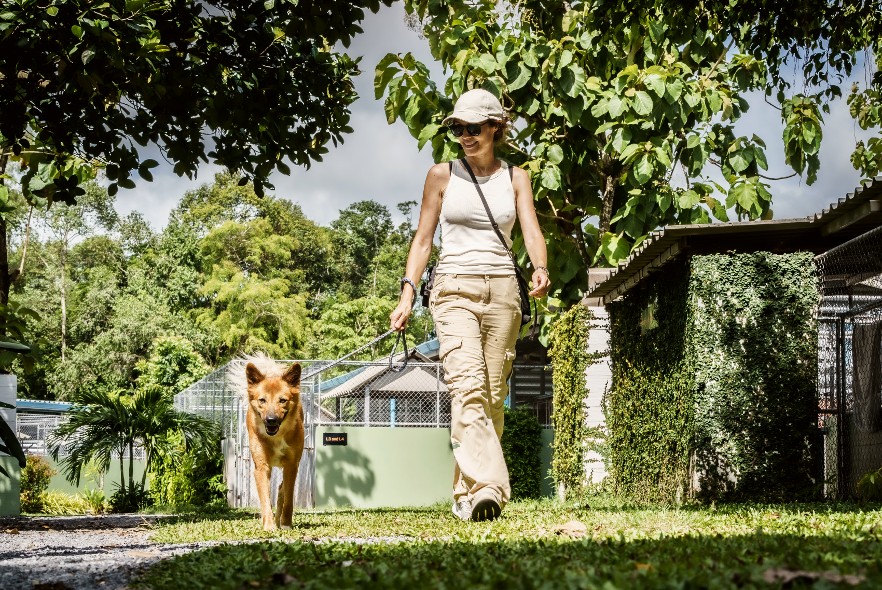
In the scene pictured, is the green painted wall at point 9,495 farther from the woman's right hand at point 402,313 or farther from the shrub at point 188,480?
the woman's right hand at point 402,313

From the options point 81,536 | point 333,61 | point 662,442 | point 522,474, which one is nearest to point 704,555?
point 81,536

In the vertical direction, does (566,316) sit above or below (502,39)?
below

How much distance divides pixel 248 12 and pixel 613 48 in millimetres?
8242

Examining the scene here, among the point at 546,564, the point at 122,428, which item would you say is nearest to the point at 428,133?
the point at 122,428

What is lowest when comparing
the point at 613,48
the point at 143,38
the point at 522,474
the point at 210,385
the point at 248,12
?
the point at 522,474

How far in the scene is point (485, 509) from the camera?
20.9 feet

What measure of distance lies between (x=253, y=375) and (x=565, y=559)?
4256 mm

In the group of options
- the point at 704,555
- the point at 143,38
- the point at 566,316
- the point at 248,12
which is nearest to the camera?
the point at 704,555

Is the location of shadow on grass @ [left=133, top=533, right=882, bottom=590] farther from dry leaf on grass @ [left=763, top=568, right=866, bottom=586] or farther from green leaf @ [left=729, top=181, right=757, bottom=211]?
green leaf @ [left=729, top=181, right=757, bottom=211]

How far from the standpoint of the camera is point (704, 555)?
12.6 feet

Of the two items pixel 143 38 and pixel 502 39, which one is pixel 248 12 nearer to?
pixel 143 38

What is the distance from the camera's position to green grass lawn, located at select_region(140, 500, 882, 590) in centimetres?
314

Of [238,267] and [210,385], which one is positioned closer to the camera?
[210,385]

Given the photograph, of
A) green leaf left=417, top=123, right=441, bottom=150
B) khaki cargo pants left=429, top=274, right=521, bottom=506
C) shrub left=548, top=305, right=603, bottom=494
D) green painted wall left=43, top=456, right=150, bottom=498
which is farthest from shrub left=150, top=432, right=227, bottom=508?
khaki cargo pants left=429, top=274, right=521, bottom=506
